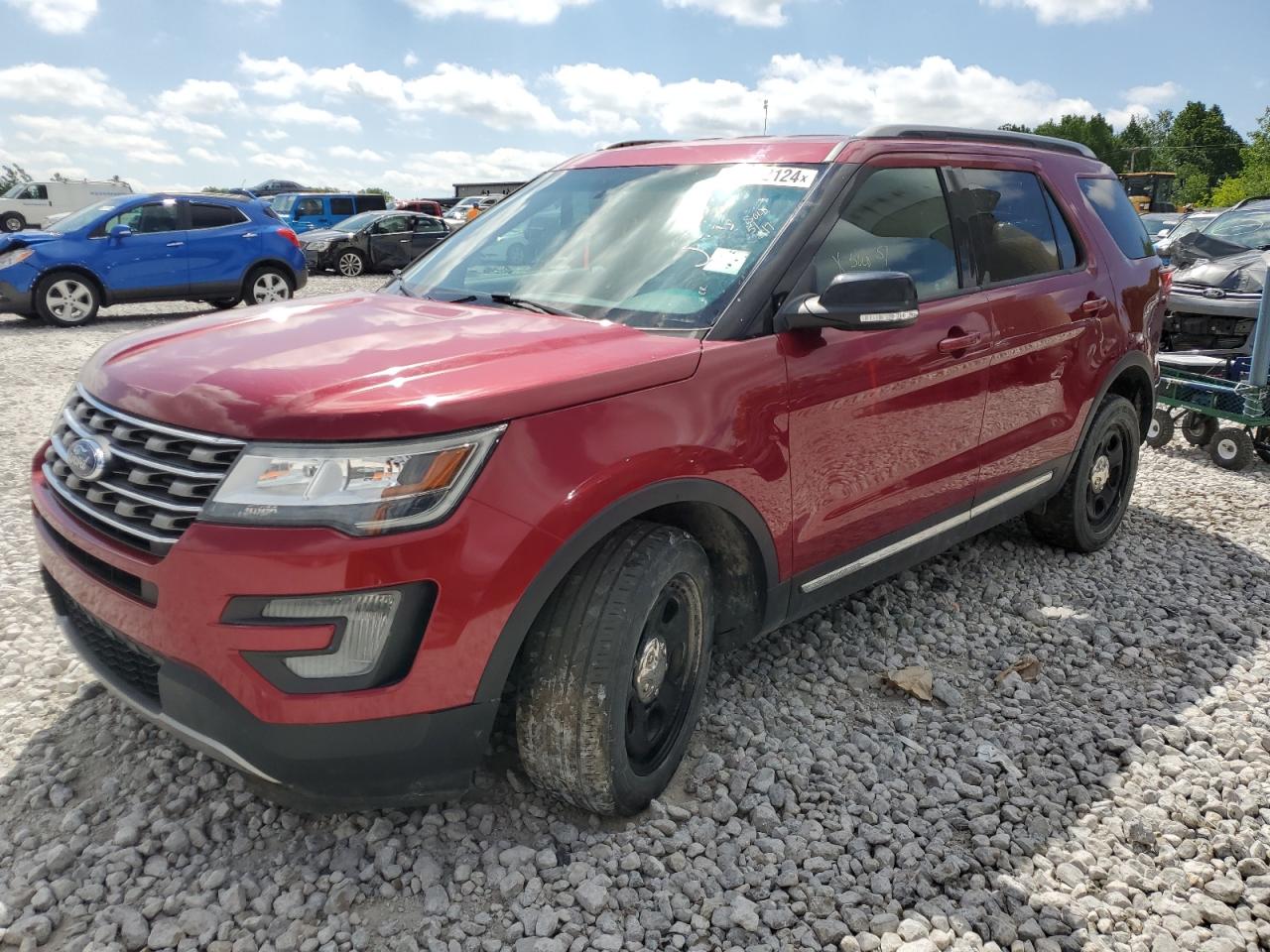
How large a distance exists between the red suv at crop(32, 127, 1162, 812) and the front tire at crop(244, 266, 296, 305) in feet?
34.6

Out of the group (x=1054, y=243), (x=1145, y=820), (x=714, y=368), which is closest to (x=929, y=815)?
(x=1145, y=820)

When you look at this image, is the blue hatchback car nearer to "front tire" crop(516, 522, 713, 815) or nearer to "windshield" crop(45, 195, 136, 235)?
"windshield" crop(45, 195, 136, 235)

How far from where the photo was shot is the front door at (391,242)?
2064 centimetres

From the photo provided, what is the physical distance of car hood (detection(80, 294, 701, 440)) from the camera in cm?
212

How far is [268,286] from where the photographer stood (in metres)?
13.5

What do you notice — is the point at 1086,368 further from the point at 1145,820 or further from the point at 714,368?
the point at 714,368

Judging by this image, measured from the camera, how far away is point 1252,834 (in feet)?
9.13

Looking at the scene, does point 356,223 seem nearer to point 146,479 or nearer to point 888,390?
point 888,390

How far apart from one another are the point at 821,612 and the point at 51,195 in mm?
35496

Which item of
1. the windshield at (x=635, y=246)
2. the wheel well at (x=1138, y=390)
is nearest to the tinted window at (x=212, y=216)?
the windshield at (x=635, y=246)

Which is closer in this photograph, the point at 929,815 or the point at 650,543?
the point at 650,543

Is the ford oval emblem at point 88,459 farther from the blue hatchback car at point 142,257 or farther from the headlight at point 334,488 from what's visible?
the blue hatchback car at point 142,257

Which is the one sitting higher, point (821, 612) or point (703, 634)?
point (703, 634)

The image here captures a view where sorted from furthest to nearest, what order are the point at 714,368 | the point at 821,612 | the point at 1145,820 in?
1. the point at 821,612
2. the point at 1145,820
3. the point at 714,368
